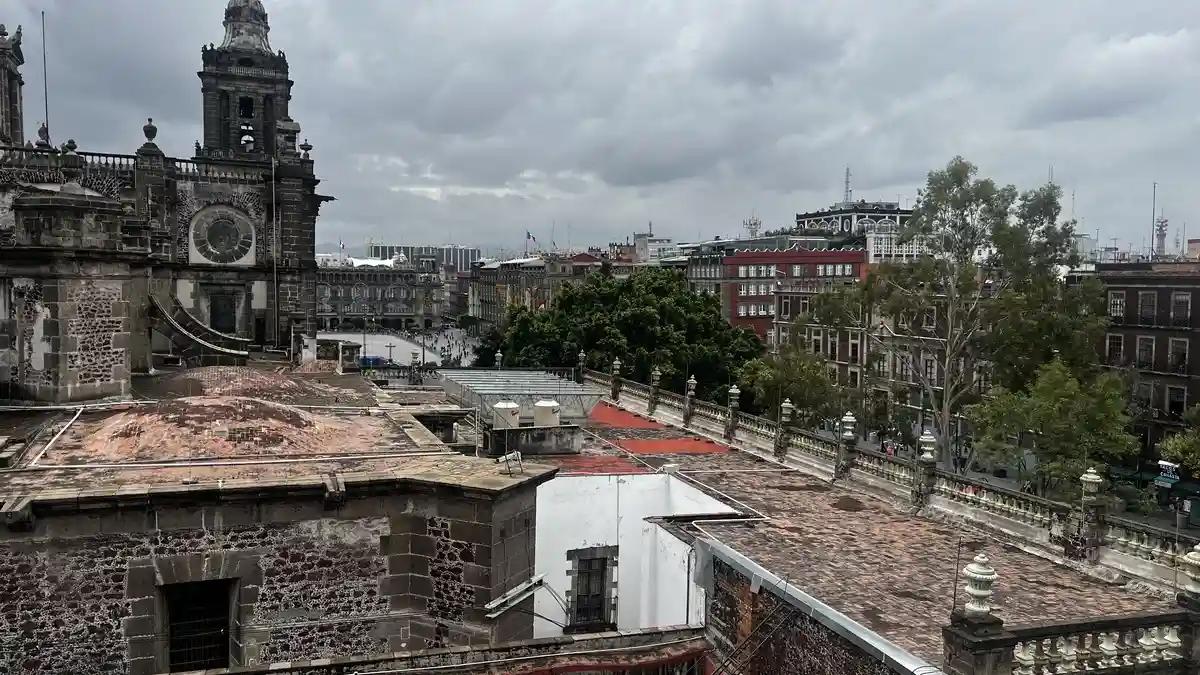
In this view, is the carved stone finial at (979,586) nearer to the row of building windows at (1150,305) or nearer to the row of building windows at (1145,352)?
the row of building windows at (1145,352)

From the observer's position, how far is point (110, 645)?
1152 cm

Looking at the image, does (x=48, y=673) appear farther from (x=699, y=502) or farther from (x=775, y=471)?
(x=775, y=471)

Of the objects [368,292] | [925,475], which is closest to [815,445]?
[925,475]

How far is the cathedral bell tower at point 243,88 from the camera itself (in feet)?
135

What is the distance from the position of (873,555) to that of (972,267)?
21.0 meters

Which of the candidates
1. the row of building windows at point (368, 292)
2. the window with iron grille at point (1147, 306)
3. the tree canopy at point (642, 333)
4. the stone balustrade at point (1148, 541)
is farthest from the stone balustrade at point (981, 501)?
the row of building windows at point (368, 292)

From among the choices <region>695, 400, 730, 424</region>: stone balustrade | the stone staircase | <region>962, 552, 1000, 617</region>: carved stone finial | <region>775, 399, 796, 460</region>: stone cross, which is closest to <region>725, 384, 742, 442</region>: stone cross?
<region>695, 400, 730, 424</region>: stone balustrade

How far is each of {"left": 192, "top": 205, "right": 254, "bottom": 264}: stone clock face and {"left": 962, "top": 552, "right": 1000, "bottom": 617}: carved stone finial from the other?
1357 inches

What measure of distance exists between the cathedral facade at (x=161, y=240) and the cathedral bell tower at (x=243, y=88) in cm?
6

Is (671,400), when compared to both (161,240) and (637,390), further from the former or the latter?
(161,240)

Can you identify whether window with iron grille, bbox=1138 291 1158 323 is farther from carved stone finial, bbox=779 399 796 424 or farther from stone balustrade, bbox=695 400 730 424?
carved stone finial, bbox=779 399 796 424

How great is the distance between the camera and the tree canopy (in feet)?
141

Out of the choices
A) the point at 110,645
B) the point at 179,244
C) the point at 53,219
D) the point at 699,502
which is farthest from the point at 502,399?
the point at 179,244

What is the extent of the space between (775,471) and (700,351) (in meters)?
22.2
